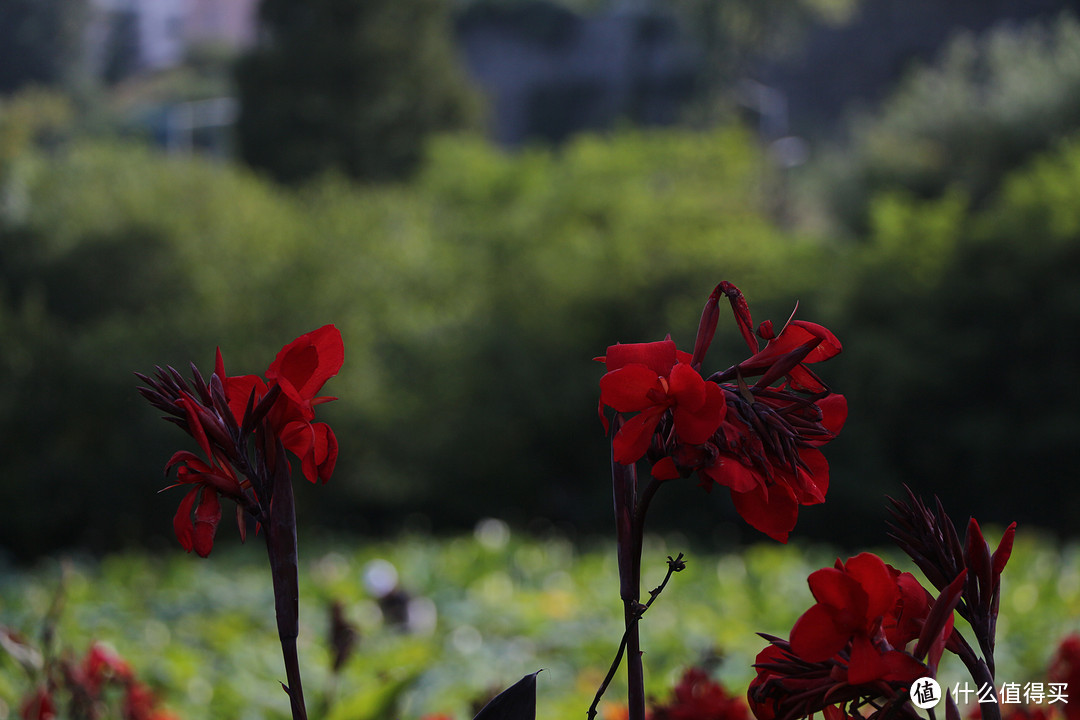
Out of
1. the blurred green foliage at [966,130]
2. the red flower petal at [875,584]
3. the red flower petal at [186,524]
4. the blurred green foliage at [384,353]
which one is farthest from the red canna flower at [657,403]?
the blurred green foliage at [966,130]

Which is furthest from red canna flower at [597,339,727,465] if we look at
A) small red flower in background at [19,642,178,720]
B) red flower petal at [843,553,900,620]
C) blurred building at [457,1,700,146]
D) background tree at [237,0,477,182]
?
blurred building at [457,1,700,146]

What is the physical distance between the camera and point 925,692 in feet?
1.75

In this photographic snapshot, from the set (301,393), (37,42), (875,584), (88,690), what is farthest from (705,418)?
(37,42)

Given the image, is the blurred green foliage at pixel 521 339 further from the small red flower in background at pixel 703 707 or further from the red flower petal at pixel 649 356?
the red flower petal at pixel 649 356

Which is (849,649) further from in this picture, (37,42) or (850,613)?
(37,42)

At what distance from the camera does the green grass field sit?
2.41m

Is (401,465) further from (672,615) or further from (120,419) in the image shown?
(672,615)

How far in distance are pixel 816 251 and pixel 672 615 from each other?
4.05 meters

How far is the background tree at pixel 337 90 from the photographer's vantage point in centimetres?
1477

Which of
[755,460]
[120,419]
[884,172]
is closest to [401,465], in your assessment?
[120,419]

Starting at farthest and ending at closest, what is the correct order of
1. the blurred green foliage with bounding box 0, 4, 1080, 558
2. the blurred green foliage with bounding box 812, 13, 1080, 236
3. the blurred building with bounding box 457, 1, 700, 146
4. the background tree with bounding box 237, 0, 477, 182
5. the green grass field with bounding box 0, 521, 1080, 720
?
the blurred building with bounding box 457, 1, 700, 146
the background tree with bounding box 237, 0, 477, 182
the blurred green foliage with bounding box 812, 13, 1080, 236
the blurred green foliage with bounding box 0, 4, 1080, 558
the green grass field with bounding box 0, 521, 1080, 720

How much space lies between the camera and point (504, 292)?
719 centimetres

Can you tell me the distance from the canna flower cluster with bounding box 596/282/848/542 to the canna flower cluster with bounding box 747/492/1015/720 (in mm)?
46

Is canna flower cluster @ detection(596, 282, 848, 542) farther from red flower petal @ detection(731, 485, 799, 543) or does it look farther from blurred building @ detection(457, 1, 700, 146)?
blurred building @ detection(457, 1, 700, 146)
